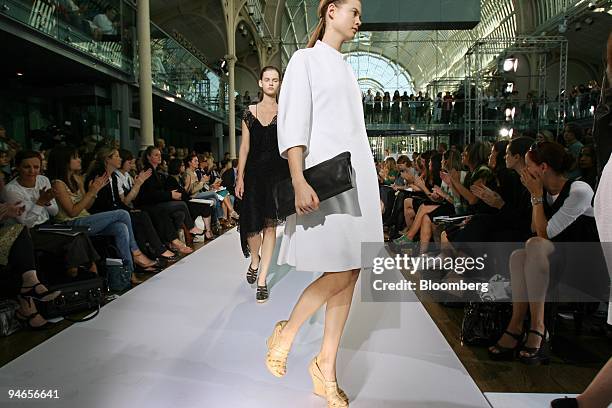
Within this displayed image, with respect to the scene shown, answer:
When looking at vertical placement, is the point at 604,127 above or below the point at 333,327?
above

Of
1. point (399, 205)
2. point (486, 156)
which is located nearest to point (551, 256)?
point (486, 156)

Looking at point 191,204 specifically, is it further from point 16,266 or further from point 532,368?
point 532,368

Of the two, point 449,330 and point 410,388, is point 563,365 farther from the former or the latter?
point 410,388

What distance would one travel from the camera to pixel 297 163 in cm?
190

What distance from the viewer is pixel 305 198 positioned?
1.85m

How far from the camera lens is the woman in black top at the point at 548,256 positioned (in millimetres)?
2604

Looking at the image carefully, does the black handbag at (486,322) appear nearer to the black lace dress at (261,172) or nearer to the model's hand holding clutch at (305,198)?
the model's hand holding clutch at (305,198)

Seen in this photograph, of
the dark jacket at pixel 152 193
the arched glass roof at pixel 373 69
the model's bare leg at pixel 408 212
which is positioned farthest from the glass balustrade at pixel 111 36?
the arched glass roof at pixel 373 69

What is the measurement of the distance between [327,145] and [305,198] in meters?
0.26

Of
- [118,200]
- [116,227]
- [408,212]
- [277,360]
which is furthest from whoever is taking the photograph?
[408,212]

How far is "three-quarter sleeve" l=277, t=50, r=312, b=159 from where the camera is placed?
1.91 metres

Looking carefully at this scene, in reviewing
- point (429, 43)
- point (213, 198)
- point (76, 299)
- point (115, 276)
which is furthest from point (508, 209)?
point (429, 43)

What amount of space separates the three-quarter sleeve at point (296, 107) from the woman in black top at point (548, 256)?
5.00 feet

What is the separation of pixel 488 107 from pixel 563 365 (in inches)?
464
